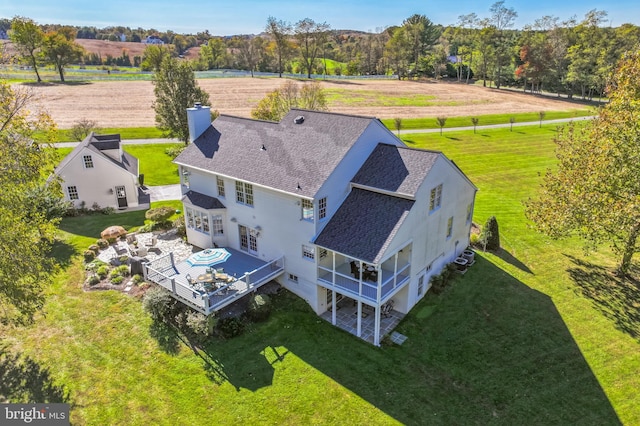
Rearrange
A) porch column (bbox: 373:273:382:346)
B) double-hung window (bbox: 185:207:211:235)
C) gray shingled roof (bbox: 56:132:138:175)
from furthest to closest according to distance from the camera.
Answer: gray shingled roof (bbox: 56:132:138:175) → double-hung window (bbox: 185:207:211:235) → porch column (bbox: 373:273:382:346)

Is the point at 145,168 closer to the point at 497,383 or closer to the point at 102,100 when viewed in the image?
the point at 497,383

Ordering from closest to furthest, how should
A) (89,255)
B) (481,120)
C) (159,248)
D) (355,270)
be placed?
(355,270), (89,255), (159,248), (481,120)

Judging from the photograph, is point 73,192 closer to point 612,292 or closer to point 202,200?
point 202,200

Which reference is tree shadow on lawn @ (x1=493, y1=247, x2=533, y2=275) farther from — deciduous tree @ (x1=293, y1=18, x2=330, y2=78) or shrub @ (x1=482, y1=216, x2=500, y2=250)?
deciduous tree @ (x1=293, y1=18, x2=330, y2=78)

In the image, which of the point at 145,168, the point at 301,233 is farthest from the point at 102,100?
the point at 301,233

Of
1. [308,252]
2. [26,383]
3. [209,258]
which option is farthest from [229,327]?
[26,383]

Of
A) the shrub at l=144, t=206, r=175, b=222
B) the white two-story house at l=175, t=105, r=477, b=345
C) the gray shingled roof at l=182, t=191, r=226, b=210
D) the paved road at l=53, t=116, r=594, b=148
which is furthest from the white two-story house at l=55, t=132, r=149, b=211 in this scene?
the paved road at l=53, t=116, r=594, b=148

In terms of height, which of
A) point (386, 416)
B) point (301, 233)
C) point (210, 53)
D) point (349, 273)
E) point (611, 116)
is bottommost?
point (386, 416)
